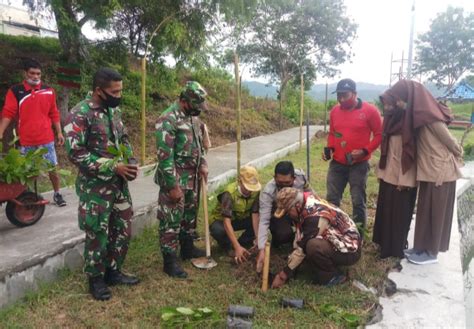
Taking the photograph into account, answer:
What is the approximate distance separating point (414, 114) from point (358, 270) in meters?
1.44

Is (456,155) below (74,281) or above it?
above

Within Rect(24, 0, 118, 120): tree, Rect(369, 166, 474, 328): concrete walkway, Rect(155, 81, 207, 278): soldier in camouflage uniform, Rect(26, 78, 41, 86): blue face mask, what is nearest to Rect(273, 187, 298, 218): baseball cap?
Rect(155, 81, 207, 278): soldier in camouflage uniform

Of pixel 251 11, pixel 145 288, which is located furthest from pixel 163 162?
pixel 251 11

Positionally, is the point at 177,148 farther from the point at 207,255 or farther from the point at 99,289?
the point at 99,289

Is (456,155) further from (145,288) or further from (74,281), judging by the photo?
(74,281)

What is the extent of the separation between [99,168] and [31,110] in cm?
203

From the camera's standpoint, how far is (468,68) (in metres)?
28.9

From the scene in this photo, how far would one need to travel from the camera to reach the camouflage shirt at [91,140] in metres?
2.77

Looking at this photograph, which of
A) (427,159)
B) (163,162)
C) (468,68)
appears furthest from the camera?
(468,68)

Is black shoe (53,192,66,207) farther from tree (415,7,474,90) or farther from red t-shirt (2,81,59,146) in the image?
tree (415,7,474,90)

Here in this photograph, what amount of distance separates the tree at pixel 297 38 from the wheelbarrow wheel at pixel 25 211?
542 inches

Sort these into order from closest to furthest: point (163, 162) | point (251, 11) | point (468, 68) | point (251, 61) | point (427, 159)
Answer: point (163, 162) → point (427, 159) → point (251, 11) → point (251, 61) → point (468, 68)

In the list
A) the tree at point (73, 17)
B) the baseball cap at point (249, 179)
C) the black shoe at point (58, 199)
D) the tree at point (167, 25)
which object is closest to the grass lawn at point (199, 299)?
the baseball cap at point (249, 179)

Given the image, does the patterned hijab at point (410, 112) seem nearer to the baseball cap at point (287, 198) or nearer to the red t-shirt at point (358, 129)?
the red t-shirt at point (358, 129)
